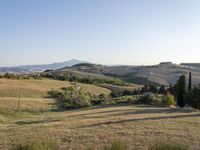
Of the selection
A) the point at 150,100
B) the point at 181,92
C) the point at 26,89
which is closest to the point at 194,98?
the point at 181,92

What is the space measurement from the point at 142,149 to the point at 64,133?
6794 millimetres

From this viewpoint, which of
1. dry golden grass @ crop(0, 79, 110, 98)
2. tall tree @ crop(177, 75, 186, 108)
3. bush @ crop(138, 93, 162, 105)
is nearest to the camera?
bush @ crop(138, 93, 162, 105)

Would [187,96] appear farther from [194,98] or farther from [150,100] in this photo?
[150,100]

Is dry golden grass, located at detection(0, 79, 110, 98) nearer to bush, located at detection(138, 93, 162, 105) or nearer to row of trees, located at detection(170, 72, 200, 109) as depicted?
bush, located at detection(138, 93, 162, 105)

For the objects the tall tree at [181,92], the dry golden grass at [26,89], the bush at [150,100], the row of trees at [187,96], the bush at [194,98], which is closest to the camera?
the bush at [194,98]

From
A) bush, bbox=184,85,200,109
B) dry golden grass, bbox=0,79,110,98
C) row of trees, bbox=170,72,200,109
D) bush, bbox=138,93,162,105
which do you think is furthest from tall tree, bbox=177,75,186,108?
dry golden grass, bbox=0,79,110,98

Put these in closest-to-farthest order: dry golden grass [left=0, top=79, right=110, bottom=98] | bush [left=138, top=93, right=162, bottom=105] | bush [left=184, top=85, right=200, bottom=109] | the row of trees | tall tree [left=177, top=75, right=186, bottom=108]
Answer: bush [left=184, top=85, right=200, bottom=109] → the row of trees → bush [left=138, top=93, right=162, bottom=105] → tall tree [left=177, top=75, right=186, bottom=108] → dry golden grass [left=0, top=79, right=110, bottom=98]

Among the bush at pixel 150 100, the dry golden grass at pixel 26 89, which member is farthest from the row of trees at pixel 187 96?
the dry golden grass at pixel 26 89

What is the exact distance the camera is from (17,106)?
53.3 metres

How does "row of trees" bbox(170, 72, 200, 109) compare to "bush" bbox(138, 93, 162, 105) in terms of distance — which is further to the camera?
"bush" bbox(138, 93, 162, 105)

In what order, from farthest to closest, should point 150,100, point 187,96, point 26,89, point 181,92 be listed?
1. point 26,89
2. point 181,92
3. point 150,100
4. point 187,96

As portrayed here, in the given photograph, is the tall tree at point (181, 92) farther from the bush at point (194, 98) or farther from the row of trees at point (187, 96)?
the bush at point (194, 98)

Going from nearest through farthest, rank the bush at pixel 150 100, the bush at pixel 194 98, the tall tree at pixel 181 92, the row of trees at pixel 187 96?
the bush at pixel 194 98 → the row of trees at pixel 187 96 → the bush at pixel 150 100 → the tall tree at pixel 181 92

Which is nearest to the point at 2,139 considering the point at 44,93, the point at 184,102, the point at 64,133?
the point at 64,133
